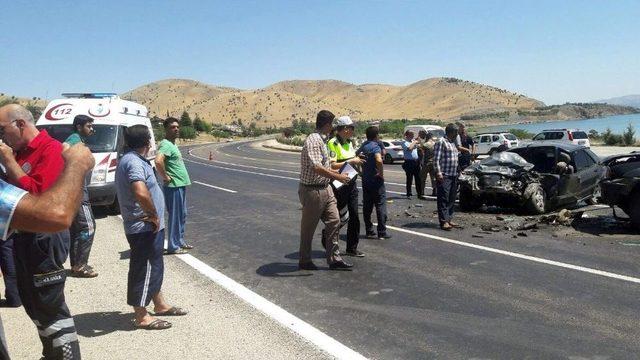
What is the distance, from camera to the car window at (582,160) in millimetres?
11430

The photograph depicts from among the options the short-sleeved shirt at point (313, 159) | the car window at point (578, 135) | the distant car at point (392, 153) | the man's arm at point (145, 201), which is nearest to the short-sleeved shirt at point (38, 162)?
the man's arm at point (145, 201)

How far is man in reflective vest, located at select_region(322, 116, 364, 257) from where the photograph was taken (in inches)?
290

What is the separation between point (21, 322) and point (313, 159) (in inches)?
→ 138

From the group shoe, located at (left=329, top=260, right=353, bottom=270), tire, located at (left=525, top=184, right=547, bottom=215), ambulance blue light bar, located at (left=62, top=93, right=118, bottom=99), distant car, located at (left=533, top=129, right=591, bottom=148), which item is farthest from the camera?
distant car, located at (left=533, top=129, right=591, bottom=148)

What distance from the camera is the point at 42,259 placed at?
A: 3748mm

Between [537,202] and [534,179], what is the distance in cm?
52

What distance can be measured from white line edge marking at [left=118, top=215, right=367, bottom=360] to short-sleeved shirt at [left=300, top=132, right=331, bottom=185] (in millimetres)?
1542

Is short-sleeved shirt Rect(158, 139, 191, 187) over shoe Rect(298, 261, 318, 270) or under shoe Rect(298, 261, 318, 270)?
over

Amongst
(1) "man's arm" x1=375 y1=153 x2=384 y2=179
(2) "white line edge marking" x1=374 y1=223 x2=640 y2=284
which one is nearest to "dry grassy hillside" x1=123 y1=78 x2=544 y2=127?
(2) "white line edge marking" x1=374 y1=223 x2=640 y2=284

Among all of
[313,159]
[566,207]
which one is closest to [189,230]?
[313,159]

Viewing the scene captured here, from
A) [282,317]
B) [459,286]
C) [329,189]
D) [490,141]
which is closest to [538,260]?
[459,286]

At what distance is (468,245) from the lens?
324 inches

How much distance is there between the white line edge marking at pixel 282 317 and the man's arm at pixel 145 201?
1.41 metres

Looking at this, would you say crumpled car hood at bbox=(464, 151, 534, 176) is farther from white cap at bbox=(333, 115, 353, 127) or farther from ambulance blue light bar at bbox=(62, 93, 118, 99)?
ambulance blue light bar at bbox=(62, 93, 118, 99)
